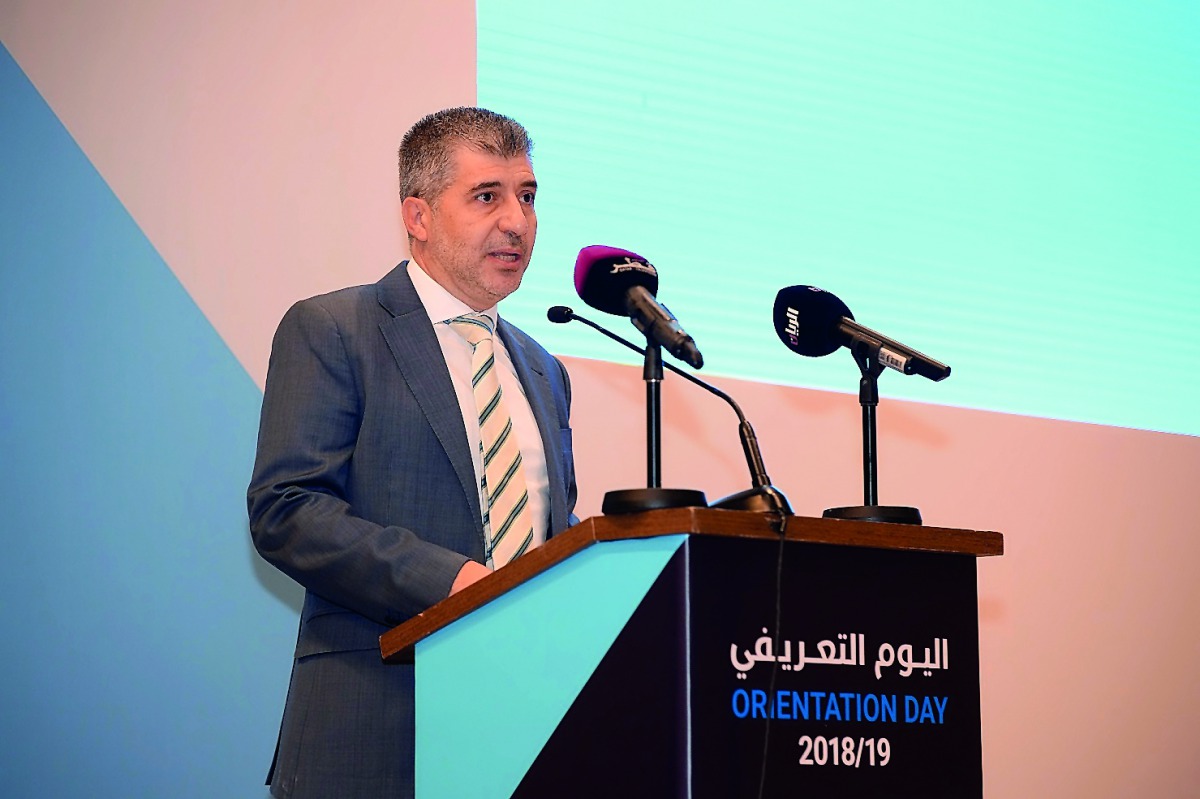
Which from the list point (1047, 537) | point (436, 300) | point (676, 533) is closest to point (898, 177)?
point (1047, 537)

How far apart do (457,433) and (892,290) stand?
6.77 feet

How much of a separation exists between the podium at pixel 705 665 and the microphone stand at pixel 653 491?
0.03 m

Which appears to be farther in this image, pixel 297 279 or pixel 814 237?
pixel 814 237

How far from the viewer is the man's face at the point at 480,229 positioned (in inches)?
91.1

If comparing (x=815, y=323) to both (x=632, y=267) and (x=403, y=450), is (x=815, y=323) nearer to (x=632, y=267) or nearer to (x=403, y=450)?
(x=632, y=267)

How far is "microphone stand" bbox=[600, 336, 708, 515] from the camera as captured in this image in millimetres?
1446

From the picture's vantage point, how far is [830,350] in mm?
1958

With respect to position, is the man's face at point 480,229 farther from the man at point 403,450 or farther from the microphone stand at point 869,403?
the microphone stand at point 869,403

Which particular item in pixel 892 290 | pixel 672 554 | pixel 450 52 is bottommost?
pixel 672 554

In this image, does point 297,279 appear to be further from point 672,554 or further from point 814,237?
point 672,554

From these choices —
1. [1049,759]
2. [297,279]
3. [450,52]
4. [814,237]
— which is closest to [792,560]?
[297,279]

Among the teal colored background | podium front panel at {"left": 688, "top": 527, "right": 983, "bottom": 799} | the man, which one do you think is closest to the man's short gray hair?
the man

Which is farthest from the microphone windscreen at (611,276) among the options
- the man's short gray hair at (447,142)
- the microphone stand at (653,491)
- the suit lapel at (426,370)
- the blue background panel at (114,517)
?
the blue background panel at (114,517)

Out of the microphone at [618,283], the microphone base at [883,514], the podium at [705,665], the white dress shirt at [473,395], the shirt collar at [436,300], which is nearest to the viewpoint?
the podium at [705,665]
